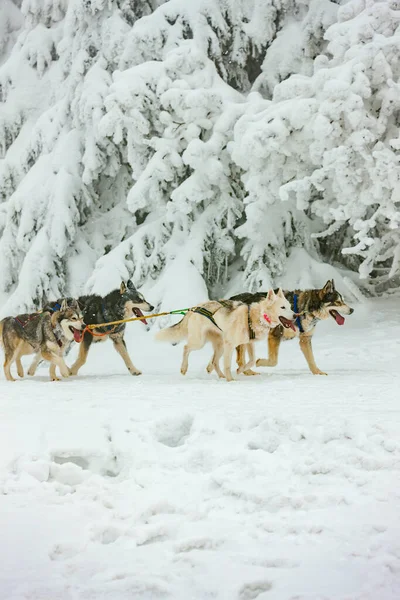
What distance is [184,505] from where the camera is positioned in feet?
9.52

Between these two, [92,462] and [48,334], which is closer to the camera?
[92,462]

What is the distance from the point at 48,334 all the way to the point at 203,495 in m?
4.60

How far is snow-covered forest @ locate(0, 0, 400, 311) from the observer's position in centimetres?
855

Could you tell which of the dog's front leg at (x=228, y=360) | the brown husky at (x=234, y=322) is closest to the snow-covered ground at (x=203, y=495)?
the dog's front leg at (x=228, y=360)

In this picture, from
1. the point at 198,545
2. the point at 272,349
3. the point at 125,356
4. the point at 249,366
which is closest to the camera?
the point at 198,545

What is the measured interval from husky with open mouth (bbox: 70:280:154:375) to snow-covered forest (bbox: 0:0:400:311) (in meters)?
2.97

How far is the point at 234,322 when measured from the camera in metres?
6.47

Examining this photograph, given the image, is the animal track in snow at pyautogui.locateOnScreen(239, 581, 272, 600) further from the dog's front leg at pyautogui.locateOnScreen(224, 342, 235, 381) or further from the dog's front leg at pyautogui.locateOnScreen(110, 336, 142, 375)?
the dog's front leg at pyautogui.locateOnScreen(110, 336, 142, 375)

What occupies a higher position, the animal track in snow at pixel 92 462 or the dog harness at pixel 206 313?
the dog harness at pixel 206 313

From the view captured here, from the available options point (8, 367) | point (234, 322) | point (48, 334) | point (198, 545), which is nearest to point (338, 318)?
point (234, 322)

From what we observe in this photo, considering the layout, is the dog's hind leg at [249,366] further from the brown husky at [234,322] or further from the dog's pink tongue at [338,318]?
the dog's pink tongue at [338,318]

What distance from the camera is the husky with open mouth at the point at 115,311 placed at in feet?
24.7

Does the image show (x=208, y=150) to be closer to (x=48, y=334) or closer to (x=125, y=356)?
(x=125, y=356)

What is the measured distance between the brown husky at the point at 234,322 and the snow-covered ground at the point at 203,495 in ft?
3.64
